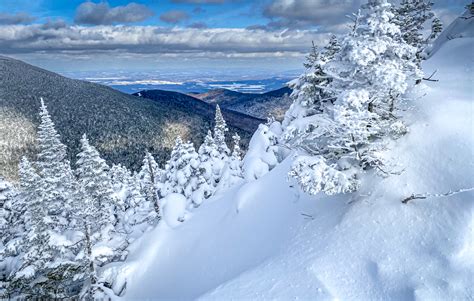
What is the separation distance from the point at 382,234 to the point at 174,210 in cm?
1570

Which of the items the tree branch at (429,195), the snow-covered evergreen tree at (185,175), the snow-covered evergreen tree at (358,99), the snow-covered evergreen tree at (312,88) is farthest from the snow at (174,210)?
the tree branch at (429,195)

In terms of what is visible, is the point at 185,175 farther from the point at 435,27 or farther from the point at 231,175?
the point at 435,27

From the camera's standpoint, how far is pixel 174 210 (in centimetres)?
2347

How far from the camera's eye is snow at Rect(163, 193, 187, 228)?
2315cm

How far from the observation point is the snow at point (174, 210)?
23.2 meters

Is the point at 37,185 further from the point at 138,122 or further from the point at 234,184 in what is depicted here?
the point at 138,122

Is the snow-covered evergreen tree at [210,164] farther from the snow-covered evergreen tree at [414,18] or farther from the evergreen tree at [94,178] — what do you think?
the snow-covered evergreen tree at [414,18]

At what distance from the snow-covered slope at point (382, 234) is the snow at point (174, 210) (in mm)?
6159

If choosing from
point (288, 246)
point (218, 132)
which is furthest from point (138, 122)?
point (288, 246)

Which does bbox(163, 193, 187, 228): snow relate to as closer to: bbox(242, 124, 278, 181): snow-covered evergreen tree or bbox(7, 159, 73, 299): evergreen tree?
bbox(242, 124, 278, 181): snow-covered evergreen tree

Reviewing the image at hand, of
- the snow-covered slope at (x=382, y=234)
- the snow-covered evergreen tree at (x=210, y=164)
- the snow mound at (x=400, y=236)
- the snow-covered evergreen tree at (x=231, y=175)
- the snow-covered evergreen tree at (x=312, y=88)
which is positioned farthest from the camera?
the snow-covered evergreen tree at (x=210, y=164)

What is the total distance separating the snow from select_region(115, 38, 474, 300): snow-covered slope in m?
6.16

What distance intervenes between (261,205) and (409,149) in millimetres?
7757

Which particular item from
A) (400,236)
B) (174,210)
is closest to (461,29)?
(400,236)
